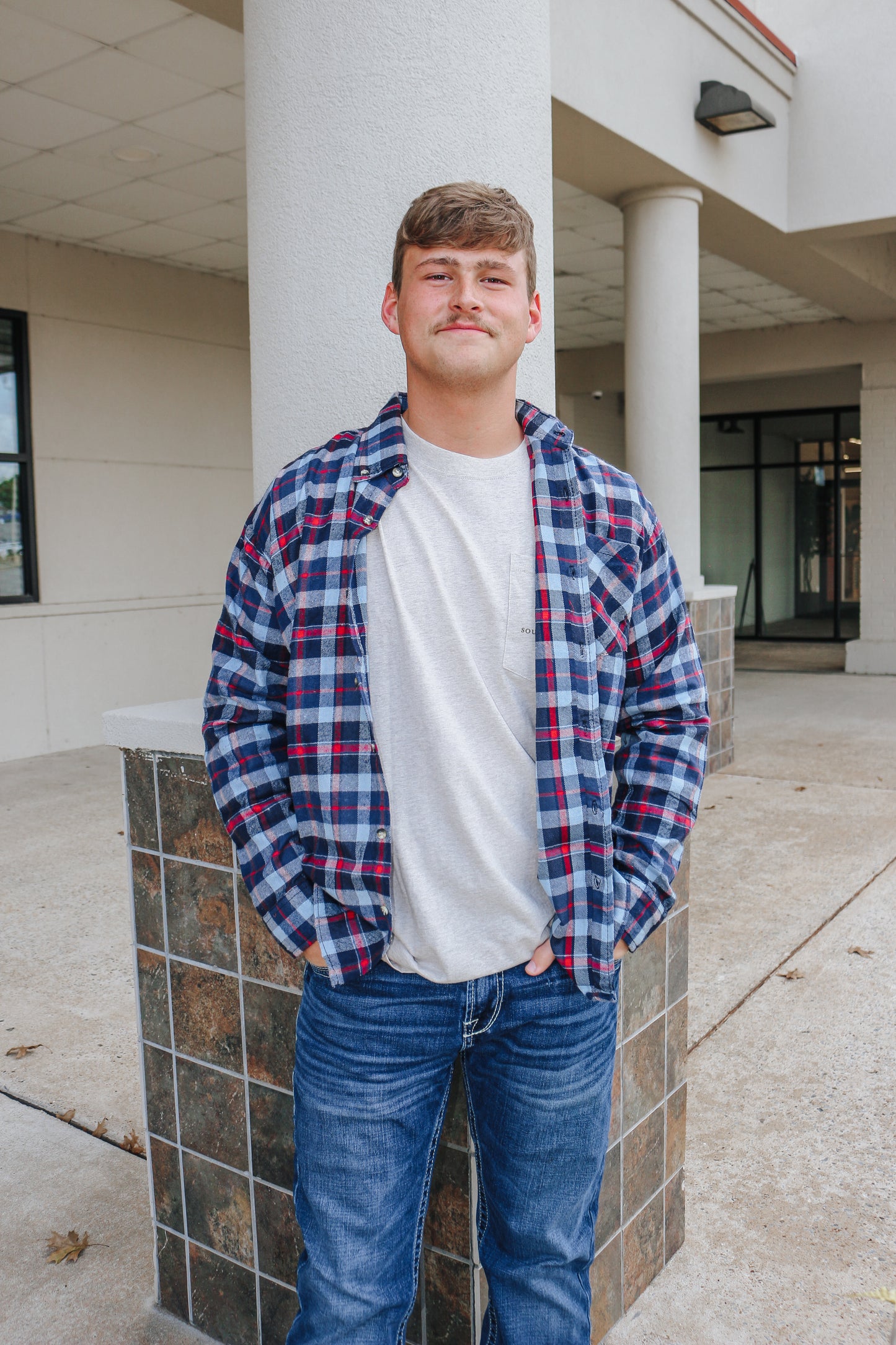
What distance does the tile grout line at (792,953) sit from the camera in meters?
3.67

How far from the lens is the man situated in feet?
5.16

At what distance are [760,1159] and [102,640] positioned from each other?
7.81 meters

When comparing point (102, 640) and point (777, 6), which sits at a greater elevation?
point (777, 6)

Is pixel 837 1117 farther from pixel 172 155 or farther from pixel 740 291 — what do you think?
pixel 740 291

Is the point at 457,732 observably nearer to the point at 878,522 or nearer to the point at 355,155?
the point at 355,155

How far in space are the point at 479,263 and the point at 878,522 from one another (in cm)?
1283

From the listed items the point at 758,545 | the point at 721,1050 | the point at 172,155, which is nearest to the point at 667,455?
the point at 172,155

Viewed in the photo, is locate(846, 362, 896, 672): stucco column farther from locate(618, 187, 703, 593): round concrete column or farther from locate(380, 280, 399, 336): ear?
locate(380, 280, 399, 336): ear

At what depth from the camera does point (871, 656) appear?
13422 mm

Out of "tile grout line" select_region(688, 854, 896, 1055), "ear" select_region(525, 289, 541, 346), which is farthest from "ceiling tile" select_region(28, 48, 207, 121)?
"tile grout line" select_region(688, 854, 896, 1055)

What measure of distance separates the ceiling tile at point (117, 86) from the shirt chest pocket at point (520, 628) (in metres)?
5.62

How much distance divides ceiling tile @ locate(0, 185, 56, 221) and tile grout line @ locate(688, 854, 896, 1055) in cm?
713

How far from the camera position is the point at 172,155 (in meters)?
7.33

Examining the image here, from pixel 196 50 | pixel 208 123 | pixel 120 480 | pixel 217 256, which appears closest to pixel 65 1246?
pixel 196 50
